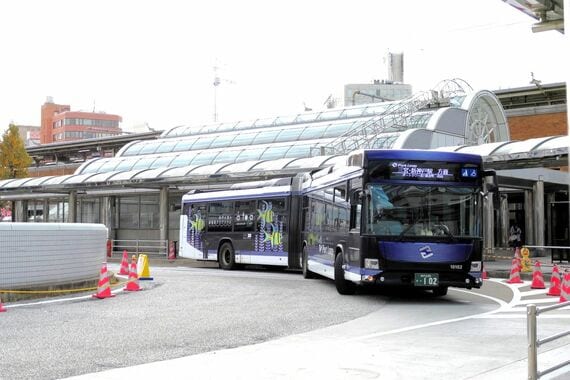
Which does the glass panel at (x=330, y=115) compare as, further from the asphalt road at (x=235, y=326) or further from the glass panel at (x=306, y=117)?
the asphalt road at (x=235, y=326)

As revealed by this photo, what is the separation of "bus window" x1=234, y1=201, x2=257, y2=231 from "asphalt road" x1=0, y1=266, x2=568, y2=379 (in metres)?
7.93

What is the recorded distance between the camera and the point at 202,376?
7.52 meters

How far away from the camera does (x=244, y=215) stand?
2591cm

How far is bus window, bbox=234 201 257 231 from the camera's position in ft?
84.1

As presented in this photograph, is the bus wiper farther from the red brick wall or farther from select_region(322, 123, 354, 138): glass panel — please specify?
the red brick wall

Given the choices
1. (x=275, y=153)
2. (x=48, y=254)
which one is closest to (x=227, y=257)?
(x=48, y=254)

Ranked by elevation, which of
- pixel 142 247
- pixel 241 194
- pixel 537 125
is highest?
pixel 537 125

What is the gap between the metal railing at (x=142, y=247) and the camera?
37.6 m

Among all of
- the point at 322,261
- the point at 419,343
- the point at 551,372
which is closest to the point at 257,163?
the point at 322,261

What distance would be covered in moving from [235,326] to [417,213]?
4.98 m

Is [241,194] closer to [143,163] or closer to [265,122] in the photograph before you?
[143,163]

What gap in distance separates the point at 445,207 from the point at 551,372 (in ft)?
26.6

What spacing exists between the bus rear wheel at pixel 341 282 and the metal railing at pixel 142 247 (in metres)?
21.2

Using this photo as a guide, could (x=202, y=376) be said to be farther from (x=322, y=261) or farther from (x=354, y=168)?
(x=322, y=261)
